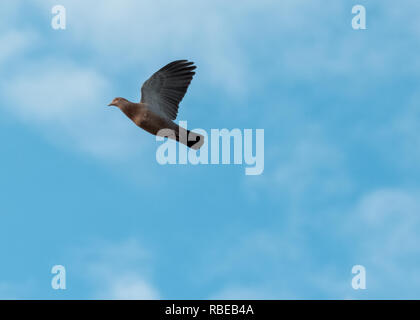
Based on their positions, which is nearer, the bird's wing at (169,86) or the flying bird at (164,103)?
the flying bird at (164,103)

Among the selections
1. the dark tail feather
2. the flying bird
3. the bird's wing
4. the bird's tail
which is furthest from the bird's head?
the dark tail feather

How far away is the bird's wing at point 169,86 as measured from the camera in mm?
14508

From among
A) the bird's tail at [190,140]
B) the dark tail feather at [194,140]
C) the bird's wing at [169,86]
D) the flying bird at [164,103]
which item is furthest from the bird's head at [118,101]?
the dark tail feather at [194,140]

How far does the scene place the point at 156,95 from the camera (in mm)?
14602

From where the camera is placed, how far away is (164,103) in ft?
47.9

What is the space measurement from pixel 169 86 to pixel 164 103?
0.45m

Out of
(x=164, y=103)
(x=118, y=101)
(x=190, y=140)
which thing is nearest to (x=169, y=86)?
(x=164, y=103)

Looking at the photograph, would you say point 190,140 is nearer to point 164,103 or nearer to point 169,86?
point 164,103

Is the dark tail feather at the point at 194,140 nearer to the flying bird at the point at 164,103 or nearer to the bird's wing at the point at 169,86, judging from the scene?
the flying bird at the point at 164,103

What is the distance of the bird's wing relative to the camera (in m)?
14.5

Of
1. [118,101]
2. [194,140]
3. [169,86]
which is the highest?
[169,86]
